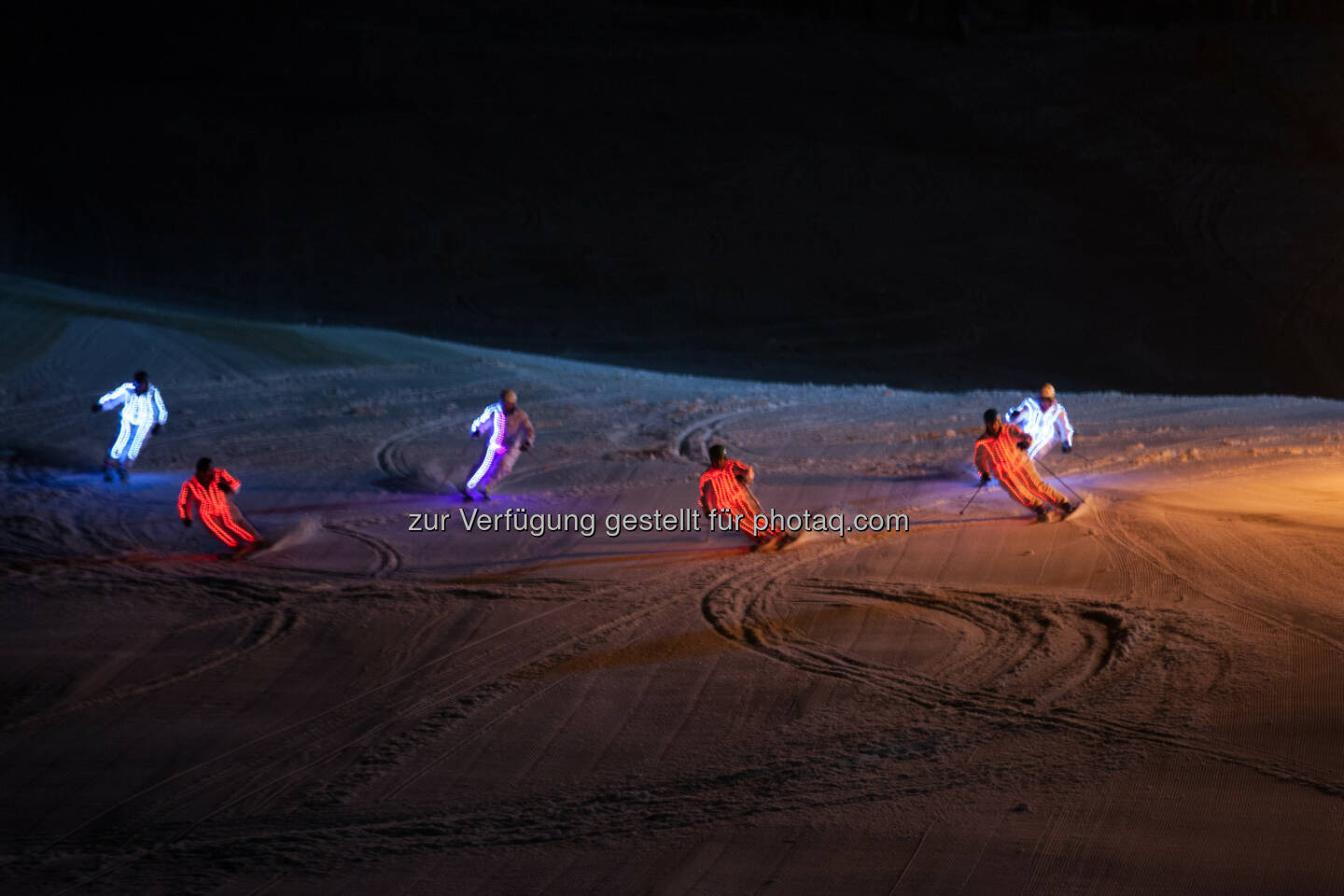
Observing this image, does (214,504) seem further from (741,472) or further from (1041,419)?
(1041,419)

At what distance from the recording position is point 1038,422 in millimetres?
13227

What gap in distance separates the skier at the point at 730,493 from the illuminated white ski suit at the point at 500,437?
2.43 meters

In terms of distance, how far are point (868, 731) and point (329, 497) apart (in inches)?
305

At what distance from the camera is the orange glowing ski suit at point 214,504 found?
422 inches

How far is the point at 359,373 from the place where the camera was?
2034 cm

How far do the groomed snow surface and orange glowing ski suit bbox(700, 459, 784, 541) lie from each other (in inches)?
15.4

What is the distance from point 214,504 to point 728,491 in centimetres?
449

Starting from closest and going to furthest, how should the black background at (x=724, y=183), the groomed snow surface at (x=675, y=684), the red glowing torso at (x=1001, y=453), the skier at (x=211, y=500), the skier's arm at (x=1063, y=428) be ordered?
the groomed snow surface at (x=675, y=684) < the skier at (x=211, y=500) < the red glowing torso at (x=1001, y=453) < the skier's arm at (x=1063, y=428) < the black background at (x=724, y=183)

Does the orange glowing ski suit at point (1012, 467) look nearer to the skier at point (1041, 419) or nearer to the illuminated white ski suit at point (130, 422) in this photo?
the skier at point (1041, 419)

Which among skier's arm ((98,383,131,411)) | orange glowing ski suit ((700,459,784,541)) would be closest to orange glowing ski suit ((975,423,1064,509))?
orange glowing ski suit ((700,459,784,541))

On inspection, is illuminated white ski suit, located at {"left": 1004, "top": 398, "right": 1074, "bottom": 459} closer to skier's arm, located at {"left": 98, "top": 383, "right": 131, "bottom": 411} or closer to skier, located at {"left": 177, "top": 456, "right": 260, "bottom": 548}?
skier, located at {"left": 177, "top": 456, "right": 260, "bottom": 548}

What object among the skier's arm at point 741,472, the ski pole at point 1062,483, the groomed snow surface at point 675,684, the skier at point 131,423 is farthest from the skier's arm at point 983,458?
the skier at point 131,423

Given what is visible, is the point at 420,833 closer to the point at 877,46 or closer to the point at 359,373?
the point at 359,373

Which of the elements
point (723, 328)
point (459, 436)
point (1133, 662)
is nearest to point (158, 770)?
point (1133, 662)
